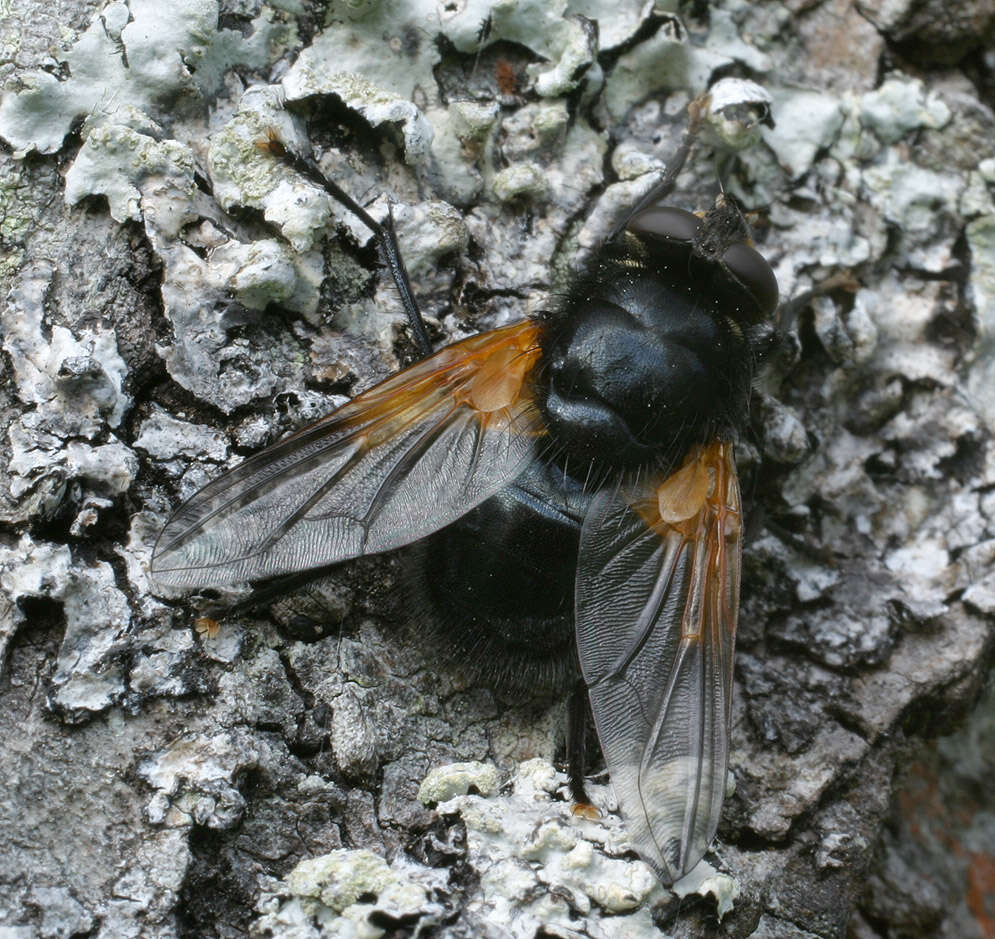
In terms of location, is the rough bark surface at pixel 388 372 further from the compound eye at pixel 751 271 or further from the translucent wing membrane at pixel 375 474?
the compound eye at pixel 751 271

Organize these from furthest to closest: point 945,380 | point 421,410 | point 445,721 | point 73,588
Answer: point 945,380 → point 421,410 → point 445,721 → point 73,588

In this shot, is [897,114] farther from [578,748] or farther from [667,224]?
[578,748]

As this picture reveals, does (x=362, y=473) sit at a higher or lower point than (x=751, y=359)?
lower

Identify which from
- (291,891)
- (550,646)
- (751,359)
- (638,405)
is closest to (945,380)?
(751,359)

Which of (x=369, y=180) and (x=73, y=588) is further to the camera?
(x=369, y=180)

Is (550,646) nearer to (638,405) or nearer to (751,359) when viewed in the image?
(638,405)

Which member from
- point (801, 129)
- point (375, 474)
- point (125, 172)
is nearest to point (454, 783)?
point (375, 474)
